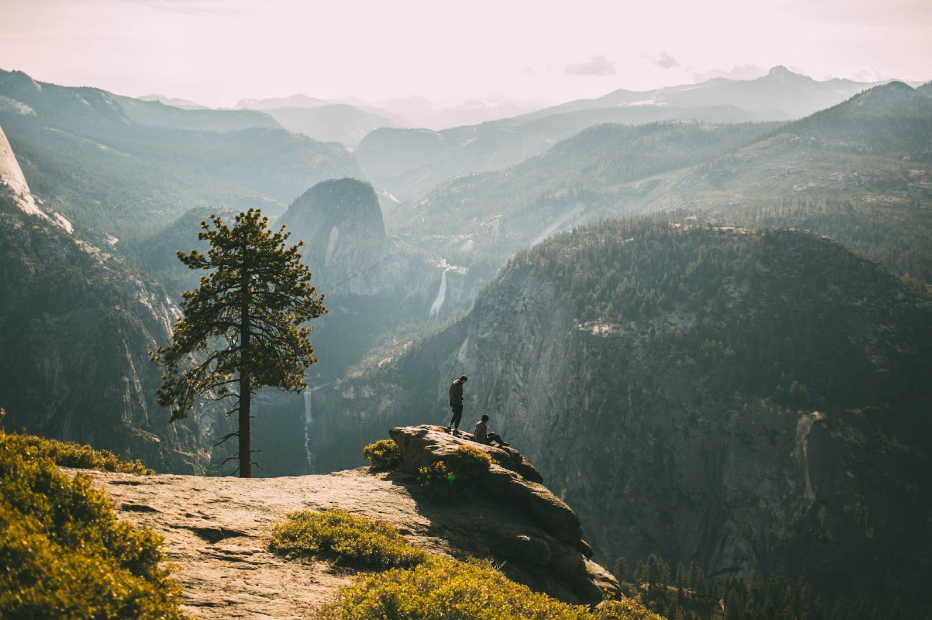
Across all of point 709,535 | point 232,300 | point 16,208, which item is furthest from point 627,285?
point 16,208

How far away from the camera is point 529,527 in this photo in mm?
27828

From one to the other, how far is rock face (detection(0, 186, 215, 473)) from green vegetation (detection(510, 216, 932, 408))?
145366mm

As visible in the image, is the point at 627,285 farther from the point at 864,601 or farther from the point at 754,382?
the point at 864,601

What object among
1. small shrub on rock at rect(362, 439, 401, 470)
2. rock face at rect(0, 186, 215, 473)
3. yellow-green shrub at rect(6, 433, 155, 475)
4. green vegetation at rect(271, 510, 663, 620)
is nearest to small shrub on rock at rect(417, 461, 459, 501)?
small shrub on rock at rect(362, 439, 401, 470)

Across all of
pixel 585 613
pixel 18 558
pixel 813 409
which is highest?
pixel 18 558

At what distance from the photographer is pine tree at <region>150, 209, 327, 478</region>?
3400cm

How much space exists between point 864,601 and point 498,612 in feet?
427

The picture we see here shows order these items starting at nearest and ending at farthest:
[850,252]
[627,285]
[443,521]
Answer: [443,521] → [850,252] → [627,285]

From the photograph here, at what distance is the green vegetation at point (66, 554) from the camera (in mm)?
10109

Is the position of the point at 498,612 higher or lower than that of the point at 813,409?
higher

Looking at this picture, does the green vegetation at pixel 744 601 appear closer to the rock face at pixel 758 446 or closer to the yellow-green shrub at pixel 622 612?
the rock face at pixel 758 446

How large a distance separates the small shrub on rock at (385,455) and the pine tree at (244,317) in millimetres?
6660

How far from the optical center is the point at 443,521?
2595 centimetres

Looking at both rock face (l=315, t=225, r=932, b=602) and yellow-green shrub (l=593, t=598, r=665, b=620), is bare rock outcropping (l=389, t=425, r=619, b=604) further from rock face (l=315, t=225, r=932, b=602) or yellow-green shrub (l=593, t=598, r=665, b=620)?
rock face (l=315, t=225, r=932, b=602)
